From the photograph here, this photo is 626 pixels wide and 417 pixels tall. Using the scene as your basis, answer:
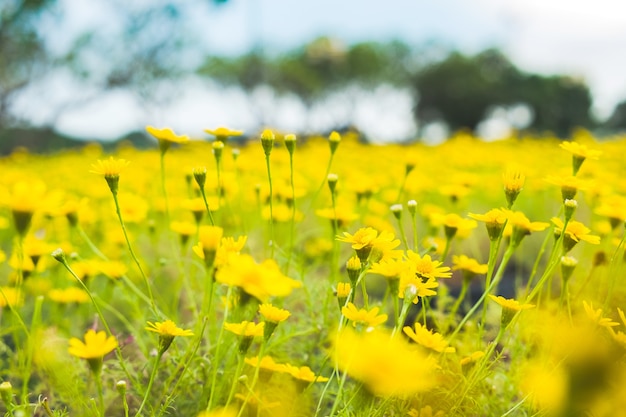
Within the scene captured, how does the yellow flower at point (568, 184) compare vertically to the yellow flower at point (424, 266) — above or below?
above

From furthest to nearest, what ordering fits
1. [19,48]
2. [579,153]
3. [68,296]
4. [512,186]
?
[19,48] < [68,296] < [579,153] < [512,186]

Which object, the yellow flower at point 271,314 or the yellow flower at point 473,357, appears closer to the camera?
the yellow flower at point 271,314

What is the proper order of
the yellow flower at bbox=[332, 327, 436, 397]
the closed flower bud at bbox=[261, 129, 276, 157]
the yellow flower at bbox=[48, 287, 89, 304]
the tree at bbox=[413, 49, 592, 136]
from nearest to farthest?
the yellow flower at bbox=[332, 327, 436, 397], the closed flower bud at bbox=[261, 129, 276, 157], the yellow flower at bbox=[48, 287, 89, 304], the tree at bbox=[413, 49, 592, 136]

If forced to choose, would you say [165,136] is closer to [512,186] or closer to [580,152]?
[512,186]

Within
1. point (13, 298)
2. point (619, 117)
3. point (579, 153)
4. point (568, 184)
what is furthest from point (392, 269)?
point (619, 117)

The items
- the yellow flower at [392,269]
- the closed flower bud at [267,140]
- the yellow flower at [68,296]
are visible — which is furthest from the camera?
the yellow flower at [68,296]

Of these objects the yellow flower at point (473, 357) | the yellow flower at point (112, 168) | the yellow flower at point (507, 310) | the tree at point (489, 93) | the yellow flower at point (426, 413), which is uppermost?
the yellow flower at point (112, 168)

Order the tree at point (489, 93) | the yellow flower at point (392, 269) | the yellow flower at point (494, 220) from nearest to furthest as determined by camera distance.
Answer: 1. the yellow flower at point (392, 269)
2. the yellow flower at point (494, 220)
3. the tree at point (489, 93)

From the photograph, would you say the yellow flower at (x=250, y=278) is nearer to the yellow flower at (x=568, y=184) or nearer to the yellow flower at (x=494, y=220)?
the yellow flower at (x=494, y=220)

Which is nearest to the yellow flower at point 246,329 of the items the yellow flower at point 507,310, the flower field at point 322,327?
the flower field at point 322,327

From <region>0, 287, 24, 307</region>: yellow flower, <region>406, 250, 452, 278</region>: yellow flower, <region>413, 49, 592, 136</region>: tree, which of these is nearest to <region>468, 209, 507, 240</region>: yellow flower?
<region>406, 250, 452, 278</region>: yellow flower

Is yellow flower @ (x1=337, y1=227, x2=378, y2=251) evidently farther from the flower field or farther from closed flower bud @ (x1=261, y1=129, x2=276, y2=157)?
closed flower bud @ (x1=261, y1=129, x2=276, y2=157)

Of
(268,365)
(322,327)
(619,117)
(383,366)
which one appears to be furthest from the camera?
(619,117)

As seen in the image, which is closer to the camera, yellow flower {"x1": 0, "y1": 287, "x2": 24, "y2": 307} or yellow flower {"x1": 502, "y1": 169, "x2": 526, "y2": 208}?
yellow flower {"x1": 502, "y1": 169, "x2": 526, "y2": 208}
